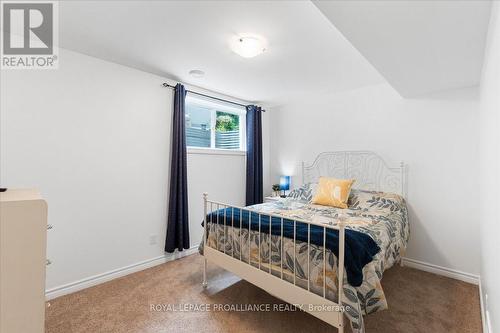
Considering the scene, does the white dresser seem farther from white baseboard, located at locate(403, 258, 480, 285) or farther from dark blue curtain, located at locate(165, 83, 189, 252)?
white baseboard, located at locate(403, 258, 480, 285)

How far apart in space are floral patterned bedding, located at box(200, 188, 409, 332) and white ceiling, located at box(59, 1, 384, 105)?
1487 mm

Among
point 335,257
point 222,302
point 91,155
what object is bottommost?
point 222,302

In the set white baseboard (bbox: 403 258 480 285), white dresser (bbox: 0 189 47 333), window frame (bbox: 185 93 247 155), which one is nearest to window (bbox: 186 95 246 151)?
window frame (bbox: 185 93 247 155)

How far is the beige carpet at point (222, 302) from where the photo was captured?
184 centimetres

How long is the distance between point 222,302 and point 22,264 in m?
1.62

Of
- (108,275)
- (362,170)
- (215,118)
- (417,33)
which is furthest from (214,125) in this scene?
(417,33)

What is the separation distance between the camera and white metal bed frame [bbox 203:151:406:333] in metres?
1.49

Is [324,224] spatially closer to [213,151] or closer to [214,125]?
[213,151]

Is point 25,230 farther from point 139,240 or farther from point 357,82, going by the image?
point 357,82

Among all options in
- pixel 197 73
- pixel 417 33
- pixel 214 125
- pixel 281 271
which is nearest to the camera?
pixel 417 33

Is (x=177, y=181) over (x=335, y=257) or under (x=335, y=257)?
over

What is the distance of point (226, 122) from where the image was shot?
4.05m

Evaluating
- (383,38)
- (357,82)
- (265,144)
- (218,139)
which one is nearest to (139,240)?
(218,139)

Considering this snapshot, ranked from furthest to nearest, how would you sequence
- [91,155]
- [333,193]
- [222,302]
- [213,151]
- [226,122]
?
1. [226,122]
2. [213,151]
3. [333,193]
4. [91,155]
5. [222,302]
